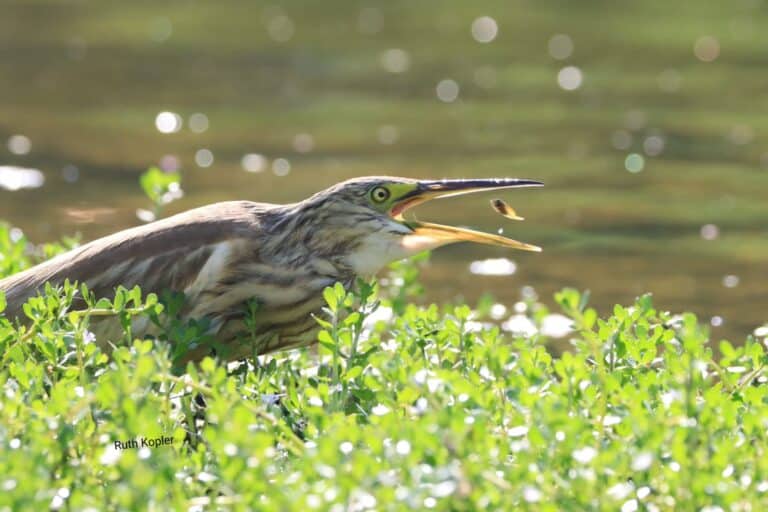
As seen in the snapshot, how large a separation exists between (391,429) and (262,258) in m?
1.92

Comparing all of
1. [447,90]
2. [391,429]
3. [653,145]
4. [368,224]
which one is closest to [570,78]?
[447,90]

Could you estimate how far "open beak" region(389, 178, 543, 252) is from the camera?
5723 mm

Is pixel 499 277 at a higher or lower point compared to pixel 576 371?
lower

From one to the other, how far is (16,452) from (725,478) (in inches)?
66.4

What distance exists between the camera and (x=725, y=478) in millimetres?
3971

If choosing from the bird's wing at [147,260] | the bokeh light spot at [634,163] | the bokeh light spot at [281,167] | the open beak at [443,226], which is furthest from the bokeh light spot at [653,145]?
the bird's wing at [147,260]

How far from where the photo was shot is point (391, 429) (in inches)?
156

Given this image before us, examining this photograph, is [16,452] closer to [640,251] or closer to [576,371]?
[576,371]

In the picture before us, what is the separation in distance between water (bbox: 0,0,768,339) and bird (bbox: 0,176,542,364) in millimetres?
2512

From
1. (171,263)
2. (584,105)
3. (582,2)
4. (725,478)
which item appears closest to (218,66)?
(584,105)

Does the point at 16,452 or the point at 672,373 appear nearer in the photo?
the point at 16,452

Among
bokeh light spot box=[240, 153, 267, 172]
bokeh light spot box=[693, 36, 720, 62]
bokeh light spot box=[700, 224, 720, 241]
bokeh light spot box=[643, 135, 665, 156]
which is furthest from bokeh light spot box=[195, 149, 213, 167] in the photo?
bokeh light spot box=[693, 36, 720, 62]

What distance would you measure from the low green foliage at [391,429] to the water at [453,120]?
3.13 m

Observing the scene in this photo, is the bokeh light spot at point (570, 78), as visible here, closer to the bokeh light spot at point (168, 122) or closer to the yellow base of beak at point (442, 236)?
the bokeh light spot at point (168, 122)
